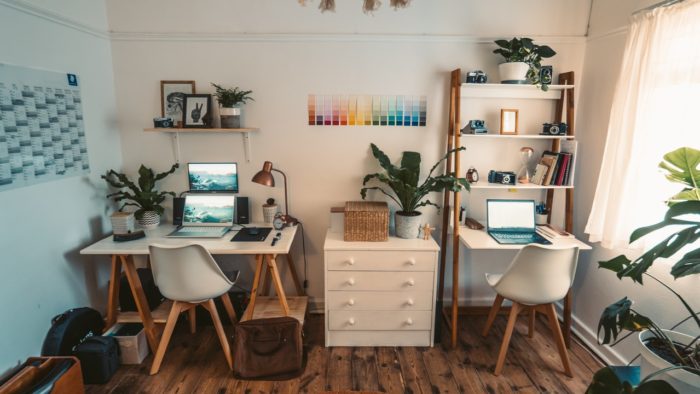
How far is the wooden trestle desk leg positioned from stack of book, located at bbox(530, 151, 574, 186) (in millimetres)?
2854

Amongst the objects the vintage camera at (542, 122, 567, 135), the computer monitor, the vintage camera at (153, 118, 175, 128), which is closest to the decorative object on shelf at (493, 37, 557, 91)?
the vintage camera at (542, 122, 567, 135)

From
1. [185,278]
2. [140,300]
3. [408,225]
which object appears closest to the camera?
[185,278]

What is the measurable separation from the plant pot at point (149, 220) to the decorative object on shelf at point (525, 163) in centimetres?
272

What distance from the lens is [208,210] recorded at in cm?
288

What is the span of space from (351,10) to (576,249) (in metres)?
2.16

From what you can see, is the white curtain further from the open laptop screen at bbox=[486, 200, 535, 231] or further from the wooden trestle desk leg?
the wooden trestle desk leg

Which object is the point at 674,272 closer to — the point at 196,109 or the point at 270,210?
the point at 270,210

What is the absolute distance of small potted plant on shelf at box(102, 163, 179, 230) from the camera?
8.97ft

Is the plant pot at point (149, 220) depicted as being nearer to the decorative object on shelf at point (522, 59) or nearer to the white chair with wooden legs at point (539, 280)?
the white chair with wooden legs at point (539, 280)

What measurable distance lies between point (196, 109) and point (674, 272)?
2884mm

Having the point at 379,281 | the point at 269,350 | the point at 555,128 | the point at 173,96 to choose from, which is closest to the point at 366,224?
the point at 379,281

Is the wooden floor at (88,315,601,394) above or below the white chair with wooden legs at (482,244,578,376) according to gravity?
below

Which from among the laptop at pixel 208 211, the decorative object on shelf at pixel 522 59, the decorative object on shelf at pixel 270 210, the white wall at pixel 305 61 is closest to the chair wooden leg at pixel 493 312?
the white wall at pixel 305 61

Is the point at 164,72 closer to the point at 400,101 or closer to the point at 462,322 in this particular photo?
the point at 400,101
